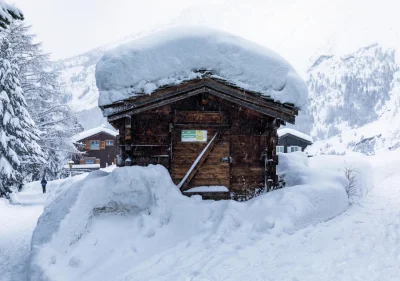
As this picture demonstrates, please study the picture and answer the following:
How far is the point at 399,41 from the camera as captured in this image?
17725cm

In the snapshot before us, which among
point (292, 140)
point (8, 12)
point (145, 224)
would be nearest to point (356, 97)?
point (292, 140)

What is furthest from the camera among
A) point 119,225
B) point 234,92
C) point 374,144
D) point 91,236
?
point 374,144

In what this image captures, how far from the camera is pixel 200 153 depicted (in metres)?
9.81

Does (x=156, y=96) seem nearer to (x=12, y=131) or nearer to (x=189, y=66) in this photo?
(x=189, y=66)

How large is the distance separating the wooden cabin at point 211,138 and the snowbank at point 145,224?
30.4 inches

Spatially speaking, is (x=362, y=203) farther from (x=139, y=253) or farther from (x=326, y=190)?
(x=139, y=253)

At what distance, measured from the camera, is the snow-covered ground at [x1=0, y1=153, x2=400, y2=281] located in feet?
18.4

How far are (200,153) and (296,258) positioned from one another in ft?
14.7

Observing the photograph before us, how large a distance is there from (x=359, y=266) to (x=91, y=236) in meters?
5.34

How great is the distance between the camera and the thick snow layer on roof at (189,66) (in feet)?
29.8

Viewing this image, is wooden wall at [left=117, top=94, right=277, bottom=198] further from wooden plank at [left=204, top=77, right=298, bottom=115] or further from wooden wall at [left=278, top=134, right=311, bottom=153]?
wooden wall at [left=278, top=134, right=311, bottom=153]

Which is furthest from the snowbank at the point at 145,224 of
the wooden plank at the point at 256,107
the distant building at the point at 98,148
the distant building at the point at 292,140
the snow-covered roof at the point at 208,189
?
the distant building at the point at 98,148

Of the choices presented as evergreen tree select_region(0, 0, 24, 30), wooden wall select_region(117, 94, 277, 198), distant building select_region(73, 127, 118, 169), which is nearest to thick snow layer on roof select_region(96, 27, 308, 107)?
wooden wall select_region(117, 94, 277, 198)

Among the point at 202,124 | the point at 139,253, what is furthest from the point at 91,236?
the point at 202,124
